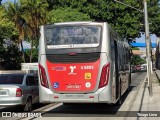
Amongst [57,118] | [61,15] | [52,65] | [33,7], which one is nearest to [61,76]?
[52,65]

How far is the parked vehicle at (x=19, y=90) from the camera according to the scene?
44.9 ft

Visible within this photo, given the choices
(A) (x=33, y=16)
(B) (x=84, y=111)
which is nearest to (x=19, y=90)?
(B) (x=84, y=111)

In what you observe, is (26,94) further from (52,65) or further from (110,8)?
(110,8)

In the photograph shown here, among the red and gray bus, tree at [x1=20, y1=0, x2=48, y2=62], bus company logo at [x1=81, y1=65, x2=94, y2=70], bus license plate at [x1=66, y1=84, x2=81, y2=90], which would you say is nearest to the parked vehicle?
the red and gray bus

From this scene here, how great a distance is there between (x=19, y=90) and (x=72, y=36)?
2.89 metres

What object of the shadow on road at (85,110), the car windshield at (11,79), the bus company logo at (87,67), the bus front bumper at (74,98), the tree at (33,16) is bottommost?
the shadow on road at (85,110)

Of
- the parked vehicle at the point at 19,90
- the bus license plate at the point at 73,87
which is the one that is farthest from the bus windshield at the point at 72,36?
the parked vehicle at the point at 19,90

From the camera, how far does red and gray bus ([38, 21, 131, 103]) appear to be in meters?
12.8

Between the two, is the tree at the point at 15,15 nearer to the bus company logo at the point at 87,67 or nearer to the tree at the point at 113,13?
the tree at the point at 113,13

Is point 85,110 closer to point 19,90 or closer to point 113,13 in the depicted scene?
point 19,90

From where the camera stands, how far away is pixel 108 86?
12.8 m

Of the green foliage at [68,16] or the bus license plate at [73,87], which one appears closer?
the bus license plate at [73,87]

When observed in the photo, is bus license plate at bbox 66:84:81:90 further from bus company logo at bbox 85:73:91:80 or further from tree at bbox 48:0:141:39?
tree at bbox 48:0:141:39

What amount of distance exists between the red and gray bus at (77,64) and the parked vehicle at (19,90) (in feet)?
3.78
